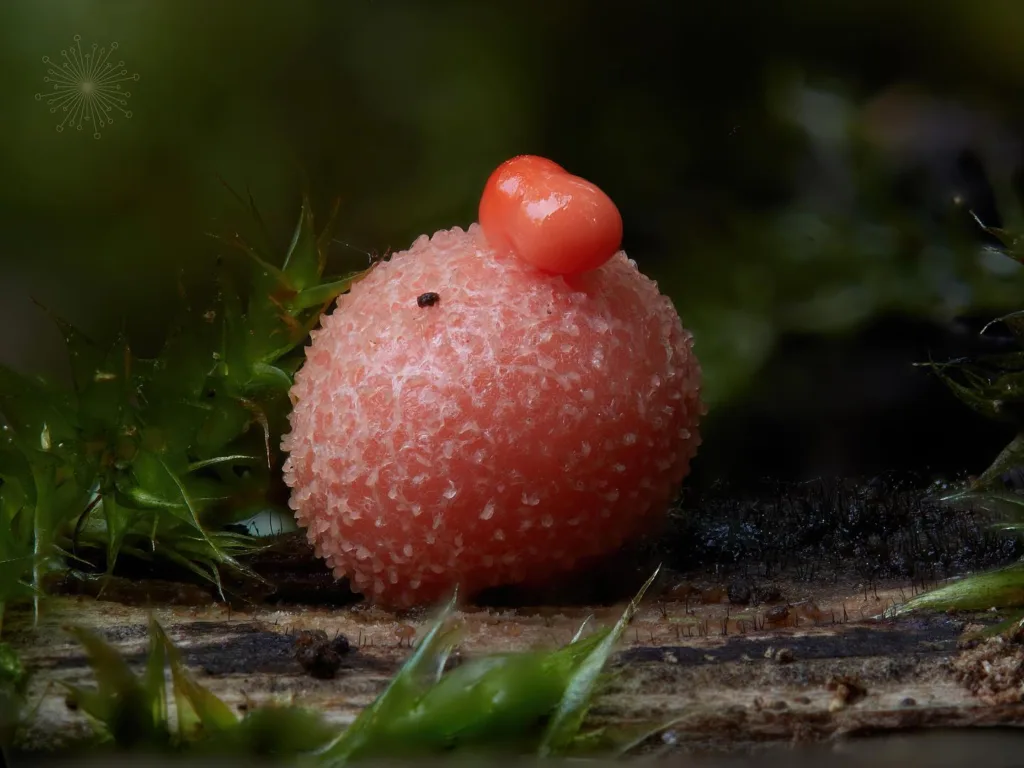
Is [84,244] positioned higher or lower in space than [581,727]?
higher

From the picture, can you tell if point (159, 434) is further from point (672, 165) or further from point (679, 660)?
point (672, 165)

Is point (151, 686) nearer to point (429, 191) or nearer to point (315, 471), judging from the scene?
point (315, 471)

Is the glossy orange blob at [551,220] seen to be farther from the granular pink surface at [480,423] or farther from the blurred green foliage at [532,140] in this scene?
the blurred green foliage at [532,140]

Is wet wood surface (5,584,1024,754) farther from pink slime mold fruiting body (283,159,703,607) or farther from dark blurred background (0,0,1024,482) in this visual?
dark blurred background (0,0,1024,482)

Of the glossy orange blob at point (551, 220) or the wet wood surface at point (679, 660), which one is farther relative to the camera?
the glossy orange blob at point (551, 220)

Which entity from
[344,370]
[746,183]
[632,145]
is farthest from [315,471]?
[746,183]

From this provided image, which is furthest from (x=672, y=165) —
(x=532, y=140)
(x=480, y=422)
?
(x=480, y=422)

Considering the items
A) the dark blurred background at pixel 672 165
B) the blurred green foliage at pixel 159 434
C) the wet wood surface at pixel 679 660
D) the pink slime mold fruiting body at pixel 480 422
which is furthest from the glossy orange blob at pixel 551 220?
the dark blurred background at pixel 672 165
